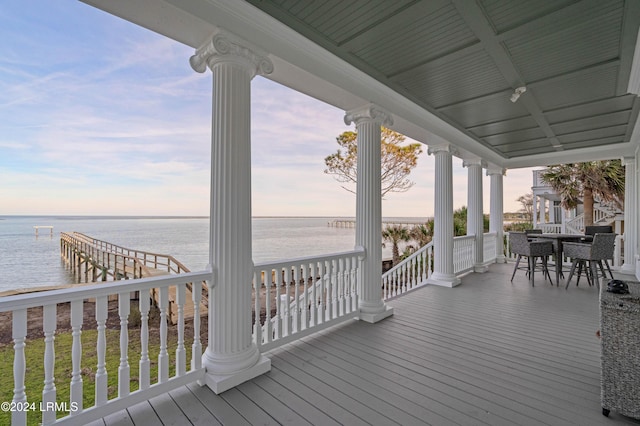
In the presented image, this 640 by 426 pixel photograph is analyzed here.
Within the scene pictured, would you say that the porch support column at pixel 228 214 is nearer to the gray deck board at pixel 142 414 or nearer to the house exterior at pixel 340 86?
the house exterior at pixel 340 86

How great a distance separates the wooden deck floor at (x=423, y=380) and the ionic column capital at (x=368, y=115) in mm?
2579

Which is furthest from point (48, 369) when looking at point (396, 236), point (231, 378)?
point (396, 236)

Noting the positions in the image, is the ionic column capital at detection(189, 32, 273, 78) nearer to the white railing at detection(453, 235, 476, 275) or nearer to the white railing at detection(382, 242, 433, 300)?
the white railing at detection(382, 242, 433, 300)

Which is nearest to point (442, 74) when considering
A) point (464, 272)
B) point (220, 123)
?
point (220, 123)

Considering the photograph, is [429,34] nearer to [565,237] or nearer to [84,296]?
[84,296]

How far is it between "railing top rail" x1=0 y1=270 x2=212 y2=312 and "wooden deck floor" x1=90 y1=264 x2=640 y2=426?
793mm

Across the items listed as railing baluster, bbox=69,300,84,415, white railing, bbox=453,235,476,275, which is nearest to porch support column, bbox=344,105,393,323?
railing baluster, bbox=69,300,84,415

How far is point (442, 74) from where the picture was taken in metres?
3.10

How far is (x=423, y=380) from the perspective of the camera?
2.17 m

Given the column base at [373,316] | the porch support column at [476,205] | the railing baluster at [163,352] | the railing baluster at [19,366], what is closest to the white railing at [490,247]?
the porch support column at [476,205]

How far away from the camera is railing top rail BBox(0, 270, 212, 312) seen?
1.41 m

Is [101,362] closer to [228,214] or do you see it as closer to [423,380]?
[228,214]

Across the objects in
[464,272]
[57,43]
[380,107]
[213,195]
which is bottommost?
[464,272]

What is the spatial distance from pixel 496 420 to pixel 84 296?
260 centimetres
